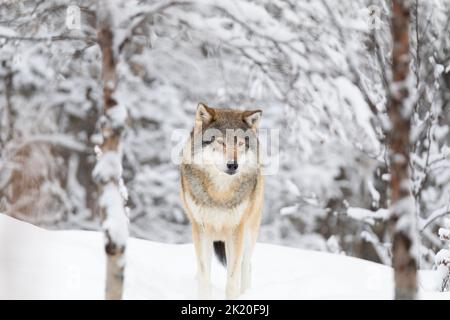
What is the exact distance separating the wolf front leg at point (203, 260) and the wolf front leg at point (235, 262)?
161 millimetres

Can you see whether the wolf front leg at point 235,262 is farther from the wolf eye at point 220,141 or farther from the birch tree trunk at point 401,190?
the birch tree trunk at point 401,190

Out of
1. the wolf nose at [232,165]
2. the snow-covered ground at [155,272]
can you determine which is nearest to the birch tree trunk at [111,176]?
the snow-covered ground at [155,272]

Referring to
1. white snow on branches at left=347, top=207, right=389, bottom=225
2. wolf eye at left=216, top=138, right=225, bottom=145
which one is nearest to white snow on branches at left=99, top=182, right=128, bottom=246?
wolf eye at left=216, top=138, right=225, bottom=145

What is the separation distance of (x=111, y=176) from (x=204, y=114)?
1567 mm

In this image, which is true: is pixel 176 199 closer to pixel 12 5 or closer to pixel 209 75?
pixel 209 75

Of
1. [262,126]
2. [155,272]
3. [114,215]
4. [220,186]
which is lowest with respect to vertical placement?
[155,272]

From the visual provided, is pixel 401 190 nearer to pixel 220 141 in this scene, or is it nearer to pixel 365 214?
pixel 220 141

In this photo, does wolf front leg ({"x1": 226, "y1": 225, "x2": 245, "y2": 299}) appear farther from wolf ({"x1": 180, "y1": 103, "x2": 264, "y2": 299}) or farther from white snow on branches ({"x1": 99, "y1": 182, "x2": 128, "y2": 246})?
white snow on branches ({"x1": 99, "y1": 182, "x2": 128, "y2": 246})

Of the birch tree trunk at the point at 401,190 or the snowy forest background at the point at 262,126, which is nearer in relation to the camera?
the birch tree trunk at the point at 401,190

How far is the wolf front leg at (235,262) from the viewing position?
553cm

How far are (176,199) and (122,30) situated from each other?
24.3 ft

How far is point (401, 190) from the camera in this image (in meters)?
3.50

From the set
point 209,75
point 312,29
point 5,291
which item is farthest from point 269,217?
point 5,291

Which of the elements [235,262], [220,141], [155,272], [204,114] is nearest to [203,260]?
[235,262]
